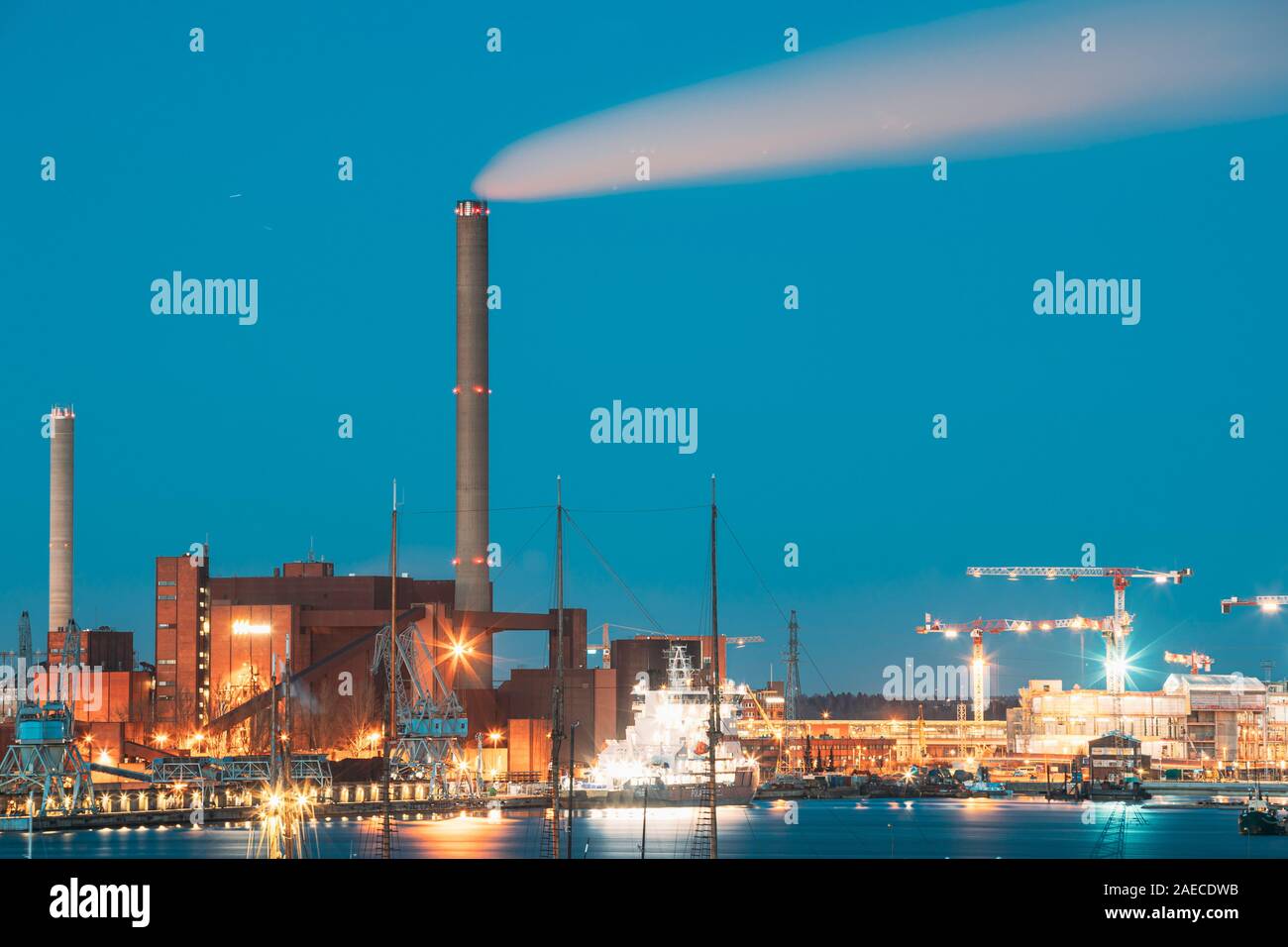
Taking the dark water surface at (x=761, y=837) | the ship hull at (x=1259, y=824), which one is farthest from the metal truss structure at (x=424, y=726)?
the ship hull at (x=1259, y=824)

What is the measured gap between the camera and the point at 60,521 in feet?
439

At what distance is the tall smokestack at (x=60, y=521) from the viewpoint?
13362 cm

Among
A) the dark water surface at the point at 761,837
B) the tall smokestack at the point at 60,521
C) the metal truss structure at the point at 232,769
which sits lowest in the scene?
the dark water surface at the point at 761,837

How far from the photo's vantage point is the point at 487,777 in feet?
421

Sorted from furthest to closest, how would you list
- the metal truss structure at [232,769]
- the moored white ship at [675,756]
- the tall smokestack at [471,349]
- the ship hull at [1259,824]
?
the tall smokestack at [471,349] < the moored white ship at [675,756] < the metal truss structure at [232,769] < the ship hull at [1259,824]

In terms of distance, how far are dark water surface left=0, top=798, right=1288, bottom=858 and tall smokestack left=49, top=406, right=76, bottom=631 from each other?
40128 mm

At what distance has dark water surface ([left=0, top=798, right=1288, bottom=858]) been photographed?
81.0 metres

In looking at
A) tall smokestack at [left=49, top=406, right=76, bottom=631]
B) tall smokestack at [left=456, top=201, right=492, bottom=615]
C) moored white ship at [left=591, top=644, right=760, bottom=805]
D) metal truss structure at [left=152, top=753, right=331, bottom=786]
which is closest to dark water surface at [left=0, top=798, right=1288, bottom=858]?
moored white ship at [left=591, top=644, right=760, bottom=805]

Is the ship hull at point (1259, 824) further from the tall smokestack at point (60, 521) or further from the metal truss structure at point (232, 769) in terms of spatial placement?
the tall smokestack at point (60, 521)

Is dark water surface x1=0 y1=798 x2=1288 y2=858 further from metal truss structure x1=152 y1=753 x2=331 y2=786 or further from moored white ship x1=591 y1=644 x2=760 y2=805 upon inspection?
metal truss structure x1=152 y1=753 x2=331 y2=786

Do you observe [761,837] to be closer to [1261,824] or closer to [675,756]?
[675,756]

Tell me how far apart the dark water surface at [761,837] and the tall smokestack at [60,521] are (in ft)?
132
